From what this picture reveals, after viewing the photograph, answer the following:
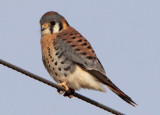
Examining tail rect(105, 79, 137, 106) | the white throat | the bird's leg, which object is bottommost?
the bird's leg

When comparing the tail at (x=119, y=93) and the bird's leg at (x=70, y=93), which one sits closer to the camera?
the tail at (x=119, y=93)

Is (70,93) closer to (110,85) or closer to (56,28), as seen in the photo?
(110,85)

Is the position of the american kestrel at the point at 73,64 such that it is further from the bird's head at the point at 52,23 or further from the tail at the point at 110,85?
the bird's head at the point at 52,23

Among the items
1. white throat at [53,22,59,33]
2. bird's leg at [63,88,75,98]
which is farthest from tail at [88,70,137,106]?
white throat at [53,22,59,33]

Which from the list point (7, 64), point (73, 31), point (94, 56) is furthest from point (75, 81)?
point (7, 64)

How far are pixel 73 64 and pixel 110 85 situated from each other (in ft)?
2.05

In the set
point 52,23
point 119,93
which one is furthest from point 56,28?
point 119,93

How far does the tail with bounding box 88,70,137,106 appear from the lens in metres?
5.75

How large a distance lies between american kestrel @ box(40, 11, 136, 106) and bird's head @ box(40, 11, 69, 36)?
178 millimetres

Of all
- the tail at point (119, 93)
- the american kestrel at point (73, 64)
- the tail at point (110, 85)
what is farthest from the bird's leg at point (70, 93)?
the tail at point (119, 93)

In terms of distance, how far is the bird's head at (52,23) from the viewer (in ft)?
22.3

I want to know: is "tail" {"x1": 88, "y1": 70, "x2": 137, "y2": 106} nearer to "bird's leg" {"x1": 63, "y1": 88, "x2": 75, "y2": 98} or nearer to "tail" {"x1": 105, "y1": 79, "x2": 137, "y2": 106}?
"tail" {"x1": 105, "y1": 79, "x2": 137, "y2": 106}

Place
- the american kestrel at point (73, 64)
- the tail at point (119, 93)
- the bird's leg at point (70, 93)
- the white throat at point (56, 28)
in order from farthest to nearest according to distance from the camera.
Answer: the white throat at point (56, 28) → the bird's leg at point (70, 93) → the american kestrel at point (73, 64) → the tail at point (119, 93)

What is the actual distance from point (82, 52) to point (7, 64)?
198 centimetres
